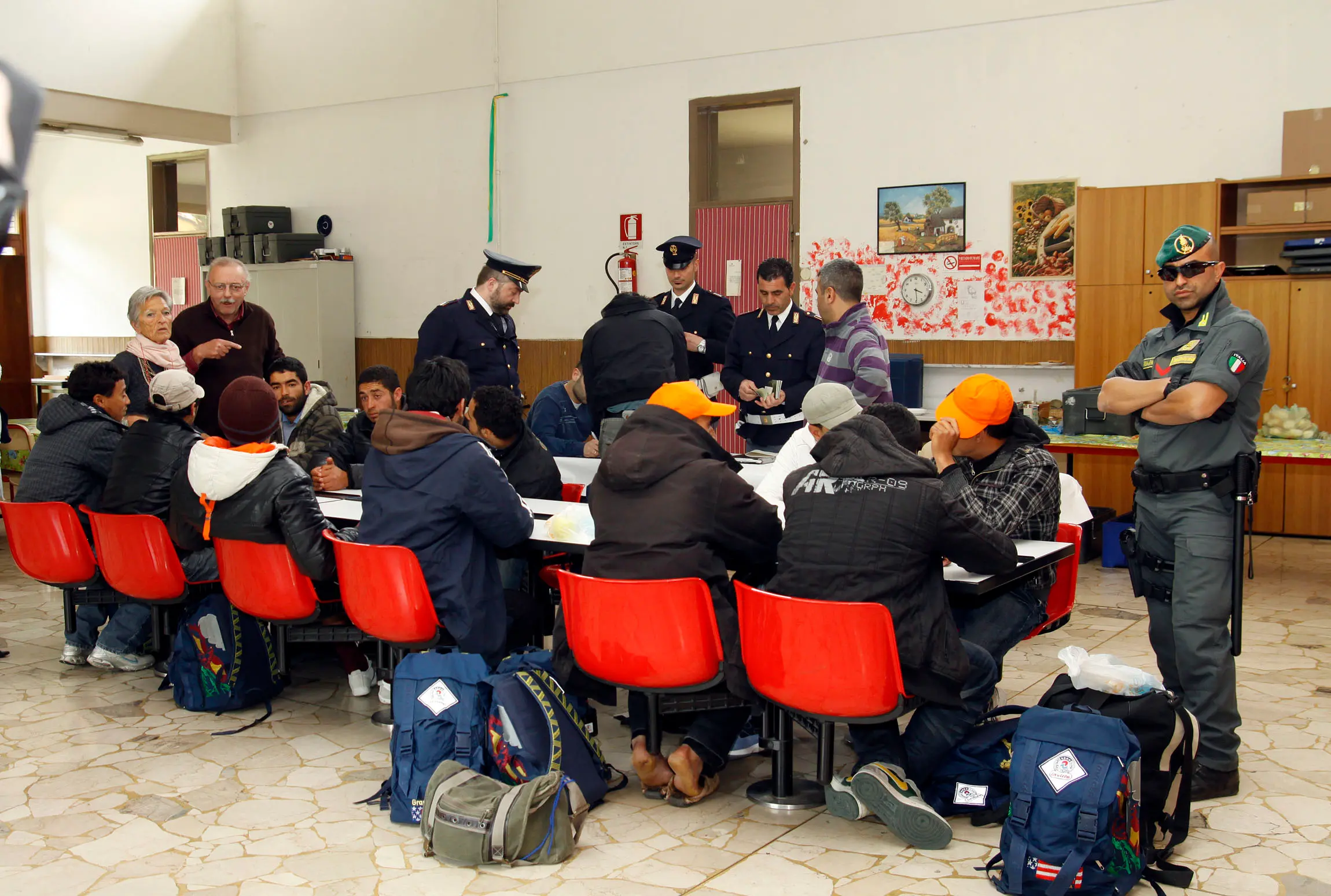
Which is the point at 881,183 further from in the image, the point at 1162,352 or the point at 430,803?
the point at 430,803

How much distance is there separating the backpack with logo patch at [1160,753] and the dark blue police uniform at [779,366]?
10.4 ft

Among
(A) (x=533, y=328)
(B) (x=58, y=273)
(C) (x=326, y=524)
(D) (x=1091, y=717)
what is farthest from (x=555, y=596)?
(B) (x=58, y=273)

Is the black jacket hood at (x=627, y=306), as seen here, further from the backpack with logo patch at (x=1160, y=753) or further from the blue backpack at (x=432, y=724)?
the backpack with logo patch at (x=1160, y=753)

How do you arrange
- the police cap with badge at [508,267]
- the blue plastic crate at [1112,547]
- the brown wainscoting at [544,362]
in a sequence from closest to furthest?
the police cap with badge at [508,267] → the blue plastic crate at [1112,547] → the brown wainscoting at [544,362]

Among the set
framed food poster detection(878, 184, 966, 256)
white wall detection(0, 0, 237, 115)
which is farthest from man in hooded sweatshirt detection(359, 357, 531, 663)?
white wall detection(0, 0, 237, 115)

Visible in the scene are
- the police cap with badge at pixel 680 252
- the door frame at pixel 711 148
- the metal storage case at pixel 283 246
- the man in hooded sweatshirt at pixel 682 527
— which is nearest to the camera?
the man in hooded sweatshirt at pixel 682 527

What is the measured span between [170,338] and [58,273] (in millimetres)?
9162

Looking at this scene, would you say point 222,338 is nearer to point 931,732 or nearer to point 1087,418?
point 931,732

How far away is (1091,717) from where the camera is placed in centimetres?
288

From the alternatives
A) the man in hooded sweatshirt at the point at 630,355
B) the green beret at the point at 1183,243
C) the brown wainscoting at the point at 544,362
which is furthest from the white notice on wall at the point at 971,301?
the green beret at the point at 1183,243

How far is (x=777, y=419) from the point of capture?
616 centimetres

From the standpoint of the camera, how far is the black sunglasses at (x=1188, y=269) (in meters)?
3.55

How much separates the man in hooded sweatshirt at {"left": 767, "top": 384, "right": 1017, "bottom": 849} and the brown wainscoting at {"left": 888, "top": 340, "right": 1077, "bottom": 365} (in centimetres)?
544

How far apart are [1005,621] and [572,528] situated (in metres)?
1.46
